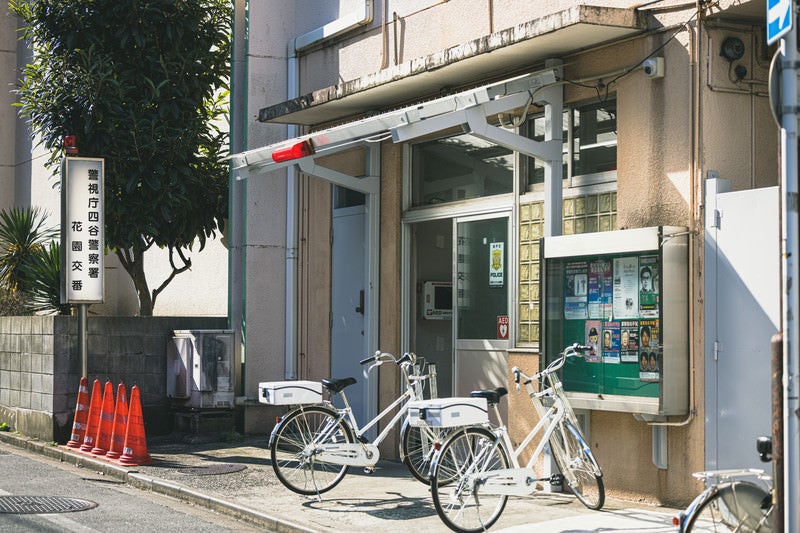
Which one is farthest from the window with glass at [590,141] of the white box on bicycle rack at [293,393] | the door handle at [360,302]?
the door handle at [360,302]

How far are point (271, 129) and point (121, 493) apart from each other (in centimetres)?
553

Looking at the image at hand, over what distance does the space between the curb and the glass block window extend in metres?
3.04

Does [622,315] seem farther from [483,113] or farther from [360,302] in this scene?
[360,302]

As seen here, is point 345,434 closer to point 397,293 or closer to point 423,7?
point 397,293

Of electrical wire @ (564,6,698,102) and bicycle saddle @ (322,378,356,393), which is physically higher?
electrical wire @ (564,6,698,102)

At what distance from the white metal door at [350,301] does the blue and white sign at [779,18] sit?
757cm

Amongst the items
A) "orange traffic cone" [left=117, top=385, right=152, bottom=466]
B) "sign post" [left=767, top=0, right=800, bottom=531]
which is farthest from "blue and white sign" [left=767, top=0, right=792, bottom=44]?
"orange traffic cone" [left=117, top=385, right=152, bottom=466]

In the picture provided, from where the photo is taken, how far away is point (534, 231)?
1044 cm

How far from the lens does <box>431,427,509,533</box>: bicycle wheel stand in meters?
8.07

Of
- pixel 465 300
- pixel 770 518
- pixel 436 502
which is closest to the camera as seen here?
pixel 770 518

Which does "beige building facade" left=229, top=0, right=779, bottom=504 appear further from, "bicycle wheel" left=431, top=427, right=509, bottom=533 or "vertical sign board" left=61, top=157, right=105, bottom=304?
"vertical sign board" left=61, top=157, right=105, bottom=304

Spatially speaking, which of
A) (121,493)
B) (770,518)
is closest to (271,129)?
(121,493)

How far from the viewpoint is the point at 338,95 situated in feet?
39.4

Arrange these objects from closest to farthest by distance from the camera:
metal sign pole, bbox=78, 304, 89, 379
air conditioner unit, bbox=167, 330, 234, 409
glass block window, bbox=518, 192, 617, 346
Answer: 1. glass block window, bbox=518, 192, 617, 346
2. metal sign pole, bbox=78, 304, 89, 379
3. air conditioner unit, bbox=167, 330, 234, 409
